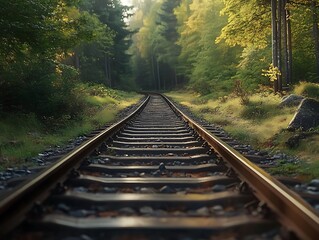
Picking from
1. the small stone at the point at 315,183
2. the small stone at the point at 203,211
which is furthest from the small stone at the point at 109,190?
the small stone at the point at 315,183

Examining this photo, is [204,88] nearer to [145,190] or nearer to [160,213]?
[145,190]

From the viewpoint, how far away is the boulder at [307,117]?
8.71 metres

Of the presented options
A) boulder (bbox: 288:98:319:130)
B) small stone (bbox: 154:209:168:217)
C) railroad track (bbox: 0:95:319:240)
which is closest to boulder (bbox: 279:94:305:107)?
boulder (bbox: 288:98:319:130)

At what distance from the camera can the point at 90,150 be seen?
5926 mm

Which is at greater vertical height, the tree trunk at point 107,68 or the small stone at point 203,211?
the tree trunk at point 107,68

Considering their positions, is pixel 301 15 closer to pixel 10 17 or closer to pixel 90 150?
pixel 10 17

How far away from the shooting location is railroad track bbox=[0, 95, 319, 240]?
2.79m

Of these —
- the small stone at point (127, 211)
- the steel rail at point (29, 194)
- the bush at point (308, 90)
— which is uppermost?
the bush at point (308, 90)

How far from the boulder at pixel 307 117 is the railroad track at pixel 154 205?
4110 millimetres

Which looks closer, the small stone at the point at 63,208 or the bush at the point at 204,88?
the small stone at the point at 63,208

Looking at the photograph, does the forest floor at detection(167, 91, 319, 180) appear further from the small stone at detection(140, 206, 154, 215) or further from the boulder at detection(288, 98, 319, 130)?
the small stone at detection(140, 206, 154, 215)

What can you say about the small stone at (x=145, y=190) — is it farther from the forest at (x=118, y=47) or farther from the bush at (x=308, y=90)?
the bush at (x=308, y=90)

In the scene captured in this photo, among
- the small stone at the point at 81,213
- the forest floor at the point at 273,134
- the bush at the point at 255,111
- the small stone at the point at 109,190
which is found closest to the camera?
the small stone at the point at 81,213

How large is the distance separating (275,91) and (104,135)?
1249cm
